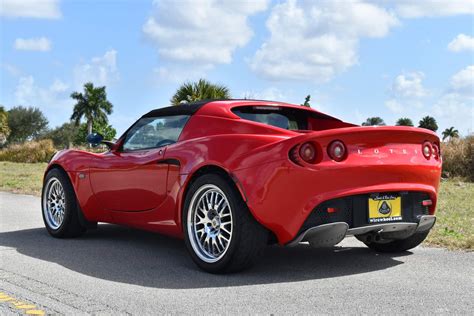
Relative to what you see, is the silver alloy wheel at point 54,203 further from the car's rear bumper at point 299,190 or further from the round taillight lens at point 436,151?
the round taillight lens at point 436,151

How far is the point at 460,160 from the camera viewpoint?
719 inches

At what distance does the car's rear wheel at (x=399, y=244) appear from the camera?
5734mm

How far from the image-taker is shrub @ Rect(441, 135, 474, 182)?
59.3 feet

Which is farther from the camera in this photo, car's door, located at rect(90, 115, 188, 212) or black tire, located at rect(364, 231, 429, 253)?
black tire, located at rect(364, 231, 429, 253)

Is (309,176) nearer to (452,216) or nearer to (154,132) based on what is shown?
(154,132)

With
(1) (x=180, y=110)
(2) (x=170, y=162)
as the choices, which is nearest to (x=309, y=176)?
(2) (x=170, y=162)

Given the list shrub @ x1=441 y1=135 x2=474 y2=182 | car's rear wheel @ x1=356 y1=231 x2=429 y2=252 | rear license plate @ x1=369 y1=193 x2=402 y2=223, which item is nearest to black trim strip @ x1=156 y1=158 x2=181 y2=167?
rear license plate @ x1=369 y1=193 x2=402 y2=223

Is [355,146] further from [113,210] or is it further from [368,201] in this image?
[113,210]

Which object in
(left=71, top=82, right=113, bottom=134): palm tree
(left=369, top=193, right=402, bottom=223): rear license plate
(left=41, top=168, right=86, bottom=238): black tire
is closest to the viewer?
(left=369, top=193, right=402, bottom=223): rear license plate

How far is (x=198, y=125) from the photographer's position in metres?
5.48

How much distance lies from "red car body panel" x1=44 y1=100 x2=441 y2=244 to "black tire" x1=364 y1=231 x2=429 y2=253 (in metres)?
0.49

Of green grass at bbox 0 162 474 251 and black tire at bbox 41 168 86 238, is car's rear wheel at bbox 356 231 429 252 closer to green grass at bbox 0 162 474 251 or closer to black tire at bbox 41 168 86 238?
green grass at bbox 0 162 474 251

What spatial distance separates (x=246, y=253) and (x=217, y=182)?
0.58 meters

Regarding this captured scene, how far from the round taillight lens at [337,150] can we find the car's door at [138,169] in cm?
153
